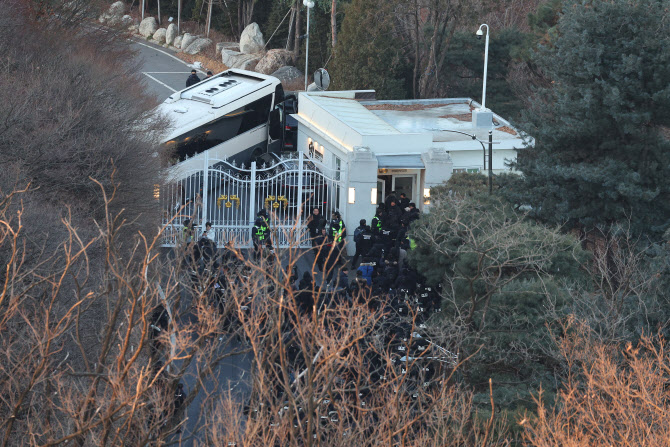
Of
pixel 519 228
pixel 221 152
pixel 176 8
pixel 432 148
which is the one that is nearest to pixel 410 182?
pixel 432 148

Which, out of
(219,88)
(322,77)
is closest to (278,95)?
(219,88)

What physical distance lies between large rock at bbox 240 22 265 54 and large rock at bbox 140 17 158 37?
850 centimetres

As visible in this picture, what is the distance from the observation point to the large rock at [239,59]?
145 ft

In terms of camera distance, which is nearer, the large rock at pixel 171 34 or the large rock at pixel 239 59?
the large rock at pixel 239 59

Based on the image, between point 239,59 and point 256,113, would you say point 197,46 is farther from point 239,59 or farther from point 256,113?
point 256,113

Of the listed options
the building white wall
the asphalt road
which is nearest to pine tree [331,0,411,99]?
the asphalt road

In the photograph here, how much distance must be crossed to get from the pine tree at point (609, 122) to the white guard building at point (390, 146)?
2.21m

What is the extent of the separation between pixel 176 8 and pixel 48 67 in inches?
1436

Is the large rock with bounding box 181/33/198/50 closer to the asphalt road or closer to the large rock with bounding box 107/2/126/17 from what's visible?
the asphalt road

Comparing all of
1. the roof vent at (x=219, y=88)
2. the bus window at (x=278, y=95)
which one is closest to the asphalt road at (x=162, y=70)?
the roof vent at (x=219, y=88)

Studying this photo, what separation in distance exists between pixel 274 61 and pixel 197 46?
7.03 m

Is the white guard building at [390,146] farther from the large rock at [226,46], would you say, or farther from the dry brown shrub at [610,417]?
the large rock at [226,46]

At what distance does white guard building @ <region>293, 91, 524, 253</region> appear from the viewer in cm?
2188

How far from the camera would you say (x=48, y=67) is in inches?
826
